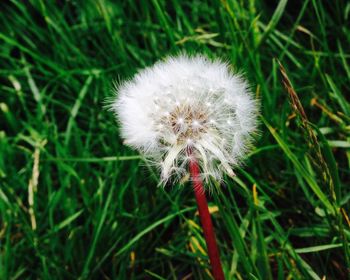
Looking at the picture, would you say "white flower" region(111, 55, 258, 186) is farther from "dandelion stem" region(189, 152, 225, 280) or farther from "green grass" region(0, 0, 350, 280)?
"green grass" region(0, 0, 350, 280)

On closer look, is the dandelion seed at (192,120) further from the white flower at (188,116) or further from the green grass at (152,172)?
the green grass at (152,172)

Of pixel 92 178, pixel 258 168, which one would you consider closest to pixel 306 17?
pixel 258 168

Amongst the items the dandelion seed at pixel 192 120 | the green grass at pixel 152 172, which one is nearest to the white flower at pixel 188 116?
the dandelion seed at pixel 192 120

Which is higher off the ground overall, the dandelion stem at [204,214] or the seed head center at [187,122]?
the seed head center at [187,122]

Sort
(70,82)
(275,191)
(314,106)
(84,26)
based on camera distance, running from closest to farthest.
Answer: (275,191) < (314,106) < (70,82) < (84,26)

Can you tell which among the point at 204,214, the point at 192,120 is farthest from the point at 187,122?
the point at 204,214

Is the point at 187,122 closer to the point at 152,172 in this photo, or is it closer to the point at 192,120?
the point at 192,120

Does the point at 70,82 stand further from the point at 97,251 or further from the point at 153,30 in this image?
the point at 97,251

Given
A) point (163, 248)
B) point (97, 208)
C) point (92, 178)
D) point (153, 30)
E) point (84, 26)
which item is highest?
point (84, 26)
